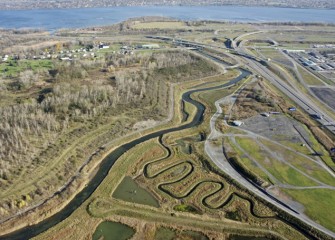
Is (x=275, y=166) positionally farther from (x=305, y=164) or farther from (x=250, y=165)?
(x=305, y=164)

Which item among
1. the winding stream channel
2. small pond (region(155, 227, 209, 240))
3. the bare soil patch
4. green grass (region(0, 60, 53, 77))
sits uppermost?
green grass (region(0, 60, 53, 77))

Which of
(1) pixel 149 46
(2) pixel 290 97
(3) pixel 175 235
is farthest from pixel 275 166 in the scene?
(1) pixel 149 46

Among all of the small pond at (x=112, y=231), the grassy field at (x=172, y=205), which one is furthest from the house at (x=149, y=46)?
the small pond at (x=112, y=231)

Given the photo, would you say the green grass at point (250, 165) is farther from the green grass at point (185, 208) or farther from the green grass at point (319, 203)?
the green grass at point (185, 208)

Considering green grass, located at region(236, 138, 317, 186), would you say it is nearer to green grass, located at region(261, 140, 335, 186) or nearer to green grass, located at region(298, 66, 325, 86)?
green grass, located at region(261, 140, 335, 186)

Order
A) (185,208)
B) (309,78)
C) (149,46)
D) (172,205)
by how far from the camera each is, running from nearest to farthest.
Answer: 1. (185,208)
2. (172,205)
3. (309,78)
4. (149,46)

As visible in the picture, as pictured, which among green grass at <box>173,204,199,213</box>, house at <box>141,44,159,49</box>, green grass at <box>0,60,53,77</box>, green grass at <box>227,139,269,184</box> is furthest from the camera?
house at <box>141,44,159,49</box>

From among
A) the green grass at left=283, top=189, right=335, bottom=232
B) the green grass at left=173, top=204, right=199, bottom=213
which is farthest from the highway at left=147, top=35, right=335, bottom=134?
the green grass at left=173, top=204, right=199, bottom=213

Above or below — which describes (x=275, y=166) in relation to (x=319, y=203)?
above

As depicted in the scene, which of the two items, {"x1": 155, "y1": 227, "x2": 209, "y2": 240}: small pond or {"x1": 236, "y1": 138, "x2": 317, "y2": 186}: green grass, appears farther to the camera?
{"x1": 236, "y1": 138, "x2": 317, "y2": 186}: green grass
